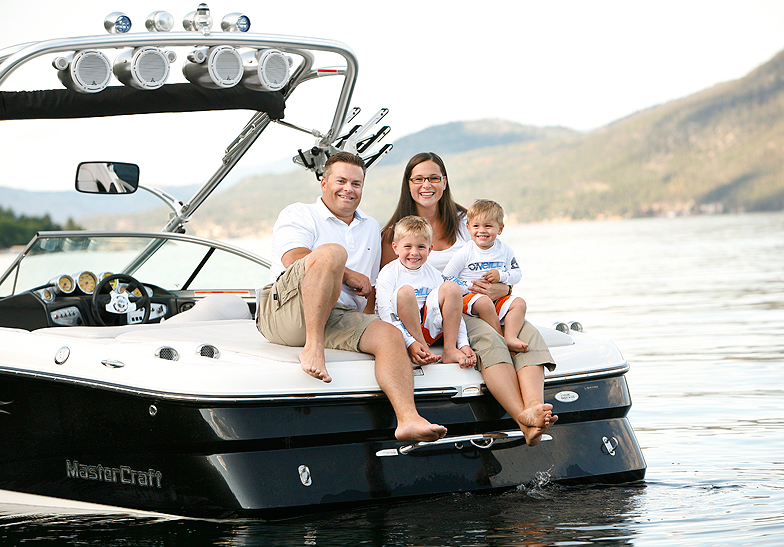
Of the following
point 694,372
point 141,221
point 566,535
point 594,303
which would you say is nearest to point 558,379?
point 566,535

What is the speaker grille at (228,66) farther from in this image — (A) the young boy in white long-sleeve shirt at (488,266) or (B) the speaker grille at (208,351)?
(B) the speaker grille at (208,351)

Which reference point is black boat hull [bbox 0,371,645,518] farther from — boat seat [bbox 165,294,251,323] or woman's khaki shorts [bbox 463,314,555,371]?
boat seat [bbox 165,294,251,323]

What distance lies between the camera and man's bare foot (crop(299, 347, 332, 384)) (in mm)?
3949

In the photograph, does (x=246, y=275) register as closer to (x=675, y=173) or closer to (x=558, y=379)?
(x=558, y=379)

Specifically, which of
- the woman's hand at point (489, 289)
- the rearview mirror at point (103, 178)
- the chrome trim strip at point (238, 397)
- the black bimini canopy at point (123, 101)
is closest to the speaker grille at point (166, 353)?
the chrome trim strip at point (238, 397)

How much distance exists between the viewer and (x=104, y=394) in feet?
13.6

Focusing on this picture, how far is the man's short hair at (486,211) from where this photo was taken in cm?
464

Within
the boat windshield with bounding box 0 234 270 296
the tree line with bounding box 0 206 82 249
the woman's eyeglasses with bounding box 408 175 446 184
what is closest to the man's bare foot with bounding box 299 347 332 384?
the woman's eyeglasses with bounding box 408 175 446 184

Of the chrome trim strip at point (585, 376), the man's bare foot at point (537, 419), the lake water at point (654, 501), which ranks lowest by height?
the lake water at point (654, 501)

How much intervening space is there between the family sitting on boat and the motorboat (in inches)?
3.7

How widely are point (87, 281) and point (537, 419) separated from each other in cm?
296

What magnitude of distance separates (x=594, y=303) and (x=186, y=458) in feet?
39.8

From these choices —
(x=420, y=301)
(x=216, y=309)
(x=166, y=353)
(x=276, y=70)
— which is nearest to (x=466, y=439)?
(x=420, y=301)

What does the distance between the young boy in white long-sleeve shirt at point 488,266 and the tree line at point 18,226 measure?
67358 mm
